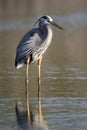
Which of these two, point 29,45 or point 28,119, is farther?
point 29,45

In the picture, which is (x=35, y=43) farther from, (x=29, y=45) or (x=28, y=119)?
(x=28, y=119)

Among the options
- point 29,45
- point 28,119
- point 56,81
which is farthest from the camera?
point 56,81

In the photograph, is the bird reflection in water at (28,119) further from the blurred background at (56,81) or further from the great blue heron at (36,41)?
the great blue heron at (36,41)

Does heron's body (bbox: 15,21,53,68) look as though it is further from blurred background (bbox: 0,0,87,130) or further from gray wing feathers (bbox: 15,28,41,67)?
blurred background (bbox: 0,0,87,130)

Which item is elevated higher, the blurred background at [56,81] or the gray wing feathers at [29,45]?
the gray wing feathers at [29,45]

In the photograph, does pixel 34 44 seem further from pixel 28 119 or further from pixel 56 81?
pixel 28 119

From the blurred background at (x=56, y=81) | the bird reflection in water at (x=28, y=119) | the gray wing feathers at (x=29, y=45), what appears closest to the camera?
the bird reflection in water at (x=28, y=119)

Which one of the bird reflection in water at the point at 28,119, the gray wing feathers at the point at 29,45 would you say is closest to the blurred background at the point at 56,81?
the bird reflection in water at the point at 28,119

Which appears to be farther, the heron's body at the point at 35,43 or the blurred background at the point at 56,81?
the heron's body at the point at 35,43

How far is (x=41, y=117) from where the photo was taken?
10125 mm

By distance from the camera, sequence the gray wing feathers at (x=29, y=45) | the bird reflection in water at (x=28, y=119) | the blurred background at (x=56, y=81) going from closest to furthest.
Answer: the bird reflection in water at (x=28, y=119) < the blurred background at (x=56, y=81) < the gray wing feathers at (x=29, y=45)

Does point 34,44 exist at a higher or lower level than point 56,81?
higher

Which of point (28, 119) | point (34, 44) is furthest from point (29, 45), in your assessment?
point (28, 119)

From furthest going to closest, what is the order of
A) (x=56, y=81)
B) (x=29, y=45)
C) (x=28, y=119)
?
(x=56, y=81)
(x=29, y=45)
(x=28, y=119)
